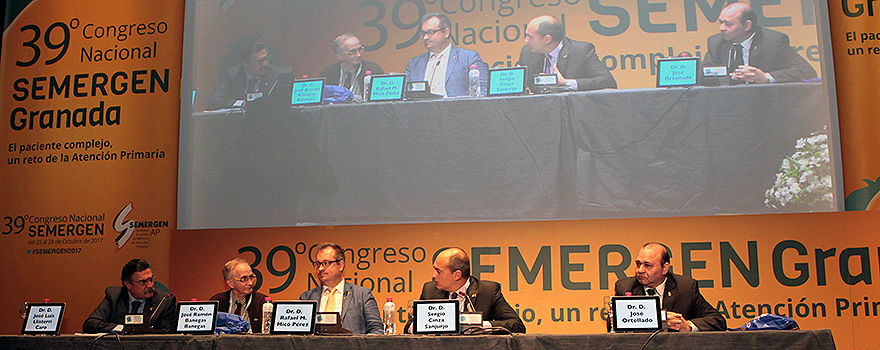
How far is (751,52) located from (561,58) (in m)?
1.20

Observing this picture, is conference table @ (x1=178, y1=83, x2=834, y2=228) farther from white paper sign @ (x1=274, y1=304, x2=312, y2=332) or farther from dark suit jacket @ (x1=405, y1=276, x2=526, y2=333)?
white paper sign @ (x1=274, y1=304, x2=312, y2=332)

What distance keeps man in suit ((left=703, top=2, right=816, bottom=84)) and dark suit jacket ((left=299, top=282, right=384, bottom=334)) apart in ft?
8.74

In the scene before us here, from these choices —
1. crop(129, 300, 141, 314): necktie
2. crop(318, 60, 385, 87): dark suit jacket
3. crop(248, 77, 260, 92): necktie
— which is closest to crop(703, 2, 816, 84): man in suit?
crop(318, 60, 385, 87): dark suit jacket

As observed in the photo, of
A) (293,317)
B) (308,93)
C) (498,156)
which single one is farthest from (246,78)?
(293,317)

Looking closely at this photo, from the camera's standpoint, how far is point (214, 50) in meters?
5.16

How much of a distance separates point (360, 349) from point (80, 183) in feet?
12.1

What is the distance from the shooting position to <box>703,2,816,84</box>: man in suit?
4.48 metres

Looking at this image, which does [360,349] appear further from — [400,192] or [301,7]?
[301,7]

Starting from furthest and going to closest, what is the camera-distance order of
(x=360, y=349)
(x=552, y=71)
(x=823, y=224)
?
(x=552, y=71)
(x=823, y=224)
(x=360, y=349)

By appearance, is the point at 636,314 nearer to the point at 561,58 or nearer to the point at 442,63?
the point at 561,58

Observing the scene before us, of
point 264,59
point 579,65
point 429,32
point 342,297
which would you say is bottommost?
point 342,297

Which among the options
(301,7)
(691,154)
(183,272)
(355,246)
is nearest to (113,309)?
(183,272)

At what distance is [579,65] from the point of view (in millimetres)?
4695

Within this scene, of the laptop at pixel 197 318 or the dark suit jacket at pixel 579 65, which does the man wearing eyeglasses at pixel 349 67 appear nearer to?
the dark suit jacket at pixel 579 65
